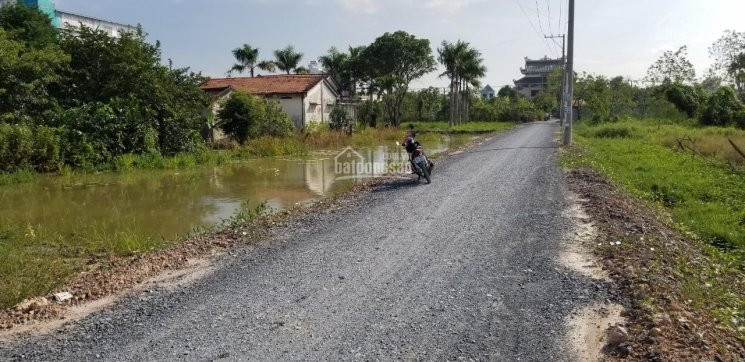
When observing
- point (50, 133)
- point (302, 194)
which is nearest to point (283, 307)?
point (302, 194)

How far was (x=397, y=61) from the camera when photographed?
56.6 meters

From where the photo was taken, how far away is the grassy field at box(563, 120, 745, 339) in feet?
16.6

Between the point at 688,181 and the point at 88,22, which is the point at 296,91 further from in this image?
the point at 688,181

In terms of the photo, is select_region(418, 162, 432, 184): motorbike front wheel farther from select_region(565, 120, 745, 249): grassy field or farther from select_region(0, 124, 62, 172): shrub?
select_region(0, 124, 62, 172): shrub

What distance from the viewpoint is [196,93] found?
79.3 ft

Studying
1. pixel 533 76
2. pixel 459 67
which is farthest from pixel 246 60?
pixel 533 76

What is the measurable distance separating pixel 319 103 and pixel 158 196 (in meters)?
25.6

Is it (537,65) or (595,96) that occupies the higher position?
(537,65)

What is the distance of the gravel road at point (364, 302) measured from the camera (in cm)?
395

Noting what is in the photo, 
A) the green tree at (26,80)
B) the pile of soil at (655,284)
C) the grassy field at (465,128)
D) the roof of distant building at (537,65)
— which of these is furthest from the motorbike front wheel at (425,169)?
the roof of distant building at (537,65)

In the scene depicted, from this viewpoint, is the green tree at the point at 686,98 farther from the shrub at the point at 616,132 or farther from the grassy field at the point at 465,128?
the grassy field at the point at 465,128

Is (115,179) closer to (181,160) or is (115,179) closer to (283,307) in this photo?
(181,160)

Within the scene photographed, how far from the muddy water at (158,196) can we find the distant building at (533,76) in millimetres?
103191

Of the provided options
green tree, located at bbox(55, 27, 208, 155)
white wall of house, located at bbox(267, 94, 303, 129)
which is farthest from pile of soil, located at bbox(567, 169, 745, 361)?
white wall of house, located at bbox(267, 94, 303, 129)
